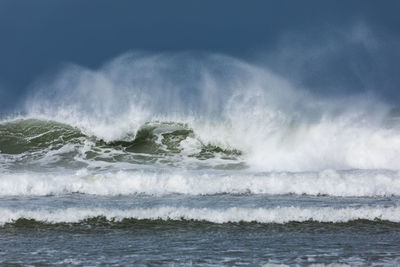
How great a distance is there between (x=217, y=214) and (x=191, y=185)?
2461mm

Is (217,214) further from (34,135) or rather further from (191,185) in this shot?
(34,135)

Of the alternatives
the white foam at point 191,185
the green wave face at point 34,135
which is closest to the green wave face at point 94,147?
the green wave face at point 34,135

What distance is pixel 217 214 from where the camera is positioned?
7070 millimetres

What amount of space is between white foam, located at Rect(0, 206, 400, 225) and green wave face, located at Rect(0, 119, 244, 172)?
549 centimetres

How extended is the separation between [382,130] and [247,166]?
5.29 m

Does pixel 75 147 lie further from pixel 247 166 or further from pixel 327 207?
pixel 327 207

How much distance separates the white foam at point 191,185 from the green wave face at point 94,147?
9.85 ft

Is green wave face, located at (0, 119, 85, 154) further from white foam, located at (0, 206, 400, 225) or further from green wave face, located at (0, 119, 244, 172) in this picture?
white foam, located at (0, 206, 400, 225)

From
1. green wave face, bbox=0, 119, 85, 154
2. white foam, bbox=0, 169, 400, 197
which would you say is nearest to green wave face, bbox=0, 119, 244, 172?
green wave face, bbox=0, 119, 85, 154

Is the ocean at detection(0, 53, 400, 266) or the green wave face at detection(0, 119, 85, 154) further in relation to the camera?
the green wave face at detection(0, 119, 85, 154)

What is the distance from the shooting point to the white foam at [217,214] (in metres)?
6.98

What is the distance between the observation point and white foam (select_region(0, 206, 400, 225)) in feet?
22.9

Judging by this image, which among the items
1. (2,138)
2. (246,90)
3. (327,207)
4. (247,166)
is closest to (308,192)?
(327,207)

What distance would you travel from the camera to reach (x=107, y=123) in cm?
1584
